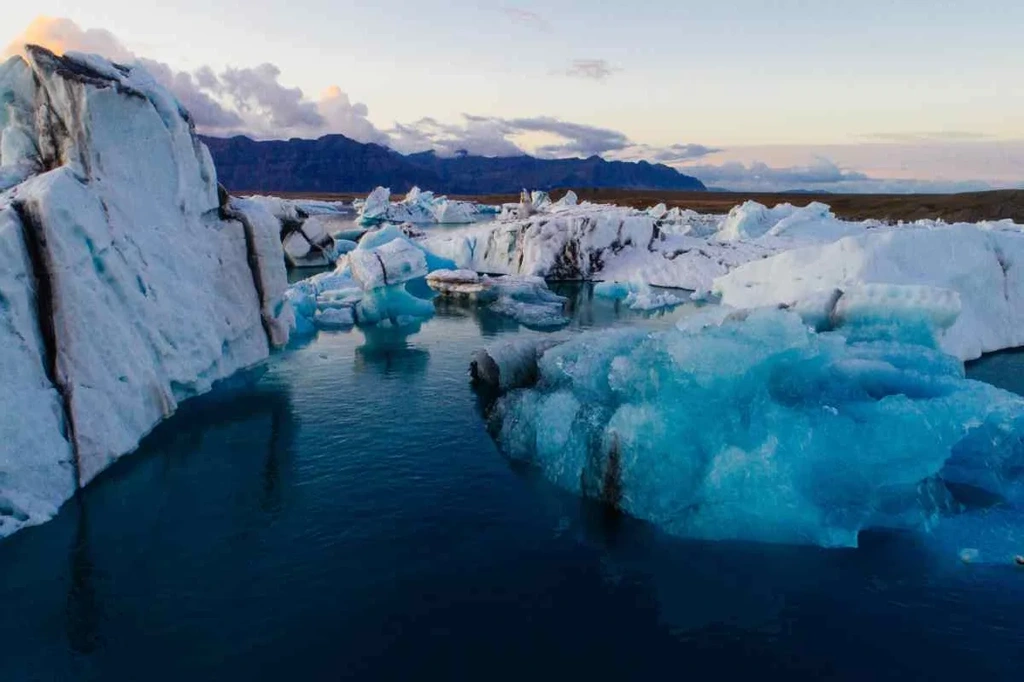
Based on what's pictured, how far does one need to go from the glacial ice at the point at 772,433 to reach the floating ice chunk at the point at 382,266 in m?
18.0

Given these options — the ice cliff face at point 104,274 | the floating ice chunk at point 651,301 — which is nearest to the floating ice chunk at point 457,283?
the floating ice chunk at point 651,301

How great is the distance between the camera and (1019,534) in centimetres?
1134

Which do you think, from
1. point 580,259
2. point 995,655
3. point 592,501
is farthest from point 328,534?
point 580,259

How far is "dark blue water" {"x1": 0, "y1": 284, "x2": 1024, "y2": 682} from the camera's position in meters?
8.28

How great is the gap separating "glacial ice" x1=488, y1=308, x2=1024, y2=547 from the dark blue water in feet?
2.23

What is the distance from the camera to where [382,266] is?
3081 centimetres

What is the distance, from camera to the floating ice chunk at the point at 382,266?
30.6 m

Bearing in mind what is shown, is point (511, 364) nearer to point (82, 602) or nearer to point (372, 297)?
point (82, 602)

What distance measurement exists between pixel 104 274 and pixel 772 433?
14.8 metres

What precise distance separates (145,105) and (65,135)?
2206mm

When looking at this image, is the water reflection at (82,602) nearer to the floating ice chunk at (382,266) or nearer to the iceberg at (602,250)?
the floating ice chunk at (382,266)

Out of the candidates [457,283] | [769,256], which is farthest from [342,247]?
[769,256]

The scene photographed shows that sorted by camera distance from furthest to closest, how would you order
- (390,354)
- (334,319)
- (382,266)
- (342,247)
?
(342,247)
(382,266)
(334,319)
(390,354)

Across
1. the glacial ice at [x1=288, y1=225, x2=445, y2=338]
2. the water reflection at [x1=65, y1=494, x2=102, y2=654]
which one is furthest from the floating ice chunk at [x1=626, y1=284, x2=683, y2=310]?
the water reflection at [x1=65, y1=494, x2=102, y2=654]
